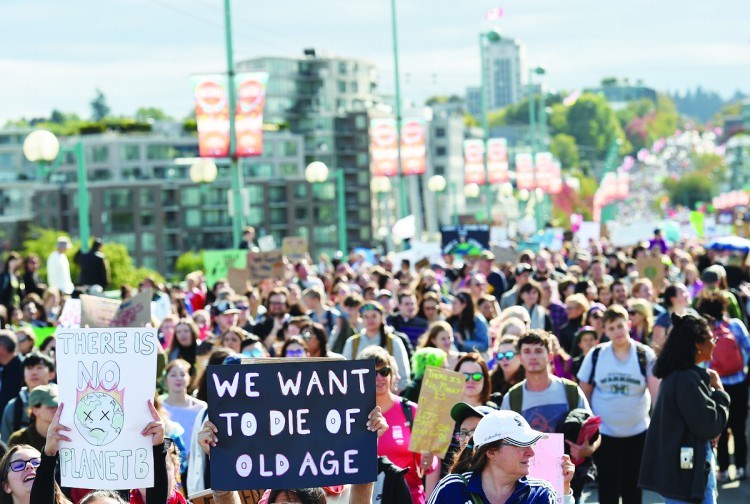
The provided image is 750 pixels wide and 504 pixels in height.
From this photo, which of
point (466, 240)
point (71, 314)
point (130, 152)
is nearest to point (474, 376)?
point (71, 314)

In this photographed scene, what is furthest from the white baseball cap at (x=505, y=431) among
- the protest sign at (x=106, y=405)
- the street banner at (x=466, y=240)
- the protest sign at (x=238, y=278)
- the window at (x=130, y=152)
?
the window at (x=130, y=152)

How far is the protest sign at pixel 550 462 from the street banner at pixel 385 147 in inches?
1415

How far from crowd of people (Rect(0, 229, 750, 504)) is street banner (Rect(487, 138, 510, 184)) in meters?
44.8

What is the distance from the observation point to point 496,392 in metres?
9.54

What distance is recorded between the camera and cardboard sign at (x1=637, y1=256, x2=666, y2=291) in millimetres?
18609

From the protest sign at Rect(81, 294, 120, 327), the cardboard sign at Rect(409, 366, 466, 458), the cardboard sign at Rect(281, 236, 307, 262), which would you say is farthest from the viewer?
the cardboard sign at Rect(281, 236, 307, 262)

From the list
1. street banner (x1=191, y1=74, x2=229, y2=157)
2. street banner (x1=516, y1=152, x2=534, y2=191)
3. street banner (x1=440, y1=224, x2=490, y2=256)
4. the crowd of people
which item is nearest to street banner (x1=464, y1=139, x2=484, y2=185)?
street banner (x1=516, y1=152, x2=534, y2=191)

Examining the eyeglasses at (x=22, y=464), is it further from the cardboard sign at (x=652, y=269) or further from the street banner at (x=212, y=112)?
the street banner at (x=212, y=112)

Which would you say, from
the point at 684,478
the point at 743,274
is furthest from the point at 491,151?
the point at 684,478

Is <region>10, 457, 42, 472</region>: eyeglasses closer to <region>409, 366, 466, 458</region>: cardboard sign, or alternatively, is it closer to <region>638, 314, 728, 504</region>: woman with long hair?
<region>409, 366, 466, 458</region>: cardboard sign

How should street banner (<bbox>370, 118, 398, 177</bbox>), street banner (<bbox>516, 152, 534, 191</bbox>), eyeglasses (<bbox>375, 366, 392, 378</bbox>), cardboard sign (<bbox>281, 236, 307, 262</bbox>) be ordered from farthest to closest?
street banner (<bbox>516, 152, 534, 191</bbox>) → street banner (<bbox>370, 118, 398, 177</bbox>) → cardboard sign (<bbox>281, 236, 307, 262</bbox>) → eyeglasses (<bbox>375, 366, 392, 378</bbox>)

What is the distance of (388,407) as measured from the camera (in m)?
8.39

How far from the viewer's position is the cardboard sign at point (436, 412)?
7957 millimetres

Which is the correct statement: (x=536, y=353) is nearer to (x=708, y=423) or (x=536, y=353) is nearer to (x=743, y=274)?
(x=708, y=423)
